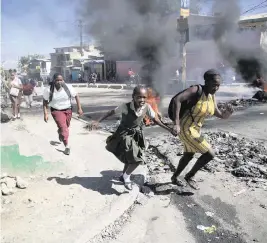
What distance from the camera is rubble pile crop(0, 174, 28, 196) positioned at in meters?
3.43

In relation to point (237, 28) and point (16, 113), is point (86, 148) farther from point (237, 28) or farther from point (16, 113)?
point (237, 28)

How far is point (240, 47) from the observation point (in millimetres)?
15359

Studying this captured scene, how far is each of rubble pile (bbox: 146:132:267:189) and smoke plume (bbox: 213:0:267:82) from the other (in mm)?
9755

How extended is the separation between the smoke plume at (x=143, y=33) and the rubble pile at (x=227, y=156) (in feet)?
18.8

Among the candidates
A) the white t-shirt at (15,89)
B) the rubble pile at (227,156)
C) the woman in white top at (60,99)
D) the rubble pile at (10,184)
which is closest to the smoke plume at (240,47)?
the white t-shirt at (15,89)

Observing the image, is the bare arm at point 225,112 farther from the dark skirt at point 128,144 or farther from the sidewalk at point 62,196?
the sidewalk at point 62,196

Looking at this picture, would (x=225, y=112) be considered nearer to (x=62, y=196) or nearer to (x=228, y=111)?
(x=228, y=111)

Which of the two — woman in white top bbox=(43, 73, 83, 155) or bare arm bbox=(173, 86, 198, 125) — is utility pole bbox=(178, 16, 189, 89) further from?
bare arm bbox=(173, 86, 198, 125)

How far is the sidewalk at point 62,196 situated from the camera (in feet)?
8.96

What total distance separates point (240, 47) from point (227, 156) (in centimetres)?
1174

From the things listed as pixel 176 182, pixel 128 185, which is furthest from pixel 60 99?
pixel 176 182

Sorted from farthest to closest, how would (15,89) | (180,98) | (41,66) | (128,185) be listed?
(41,66)
(15,89)
(128,185)
(180,98)

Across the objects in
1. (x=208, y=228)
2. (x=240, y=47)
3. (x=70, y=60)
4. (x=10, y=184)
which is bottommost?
(x=208, y=228)

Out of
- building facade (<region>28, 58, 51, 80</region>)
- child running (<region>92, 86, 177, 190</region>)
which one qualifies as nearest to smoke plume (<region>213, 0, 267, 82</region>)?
child running (<region>92, 86, 177, 190</region>)
